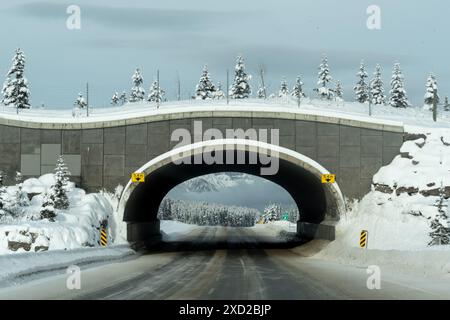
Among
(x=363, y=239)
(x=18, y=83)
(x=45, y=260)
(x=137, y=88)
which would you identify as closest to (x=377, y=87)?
(x=137, y=88)

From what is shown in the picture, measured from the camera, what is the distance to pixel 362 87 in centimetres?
10856

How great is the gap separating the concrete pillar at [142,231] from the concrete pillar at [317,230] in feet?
39.7

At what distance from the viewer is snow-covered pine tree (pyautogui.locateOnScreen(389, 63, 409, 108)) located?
311 ft

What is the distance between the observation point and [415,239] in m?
29.5

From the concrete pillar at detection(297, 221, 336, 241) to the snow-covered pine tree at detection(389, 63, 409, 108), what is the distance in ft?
152

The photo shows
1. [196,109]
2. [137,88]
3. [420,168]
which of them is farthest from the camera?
[137,88]

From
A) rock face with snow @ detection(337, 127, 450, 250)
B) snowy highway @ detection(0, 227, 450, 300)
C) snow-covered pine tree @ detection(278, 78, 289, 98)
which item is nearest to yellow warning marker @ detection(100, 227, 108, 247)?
snowy highway @ detection(0, 227, 450, 300)

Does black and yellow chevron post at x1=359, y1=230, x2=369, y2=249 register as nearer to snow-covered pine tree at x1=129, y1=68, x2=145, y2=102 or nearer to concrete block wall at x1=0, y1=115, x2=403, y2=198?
concrete block wall at x1=0, y1=115, x2=403, y2=198

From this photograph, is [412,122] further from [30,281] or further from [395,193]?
[30,281]

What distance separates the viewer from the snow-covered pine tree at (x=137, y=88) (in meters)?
119

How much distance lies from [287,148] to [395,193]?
22.9 ft

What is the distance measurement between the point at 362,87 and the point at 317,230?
69641mm

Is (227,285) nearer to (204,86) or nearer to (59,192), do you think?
(59,192)
